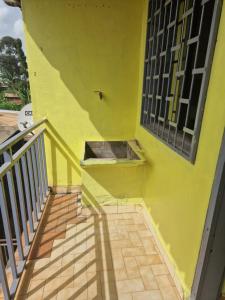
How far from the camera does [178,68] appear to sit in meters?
1.48

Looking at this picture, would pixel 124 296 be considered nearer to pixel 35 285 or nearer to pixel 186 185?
pixel 35 285

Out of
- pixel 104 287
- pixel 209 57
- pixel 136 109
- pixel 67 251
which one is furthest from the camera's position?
pixel 136 109

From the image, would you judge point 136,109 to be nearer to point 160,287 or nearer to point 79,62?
point 79,62

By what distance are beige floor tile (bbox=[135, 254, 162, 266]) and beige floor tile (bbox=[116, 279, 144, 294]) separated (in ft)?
0.56

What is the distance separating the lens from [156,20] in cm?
188

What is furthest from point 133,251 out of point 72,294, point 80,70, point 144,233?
point 80,70

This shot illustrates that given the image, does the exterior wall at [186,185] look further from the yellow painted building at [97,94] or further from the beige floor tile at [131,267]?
the beige floor tile at [131,267]

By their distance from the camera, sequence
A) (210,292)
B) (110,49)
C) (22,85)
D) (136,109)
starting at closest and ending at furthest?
(210,292) → (110,49) → (136,109) → (22,85)

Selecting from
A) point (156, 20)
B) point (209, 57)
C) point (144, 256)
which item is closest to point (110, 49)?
point (156, 20)

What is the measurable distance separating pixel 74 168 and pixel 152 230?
134 cm

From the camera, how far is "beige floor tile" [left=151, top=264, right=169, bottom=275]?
1565mm

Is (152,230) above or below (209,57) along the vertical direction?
below

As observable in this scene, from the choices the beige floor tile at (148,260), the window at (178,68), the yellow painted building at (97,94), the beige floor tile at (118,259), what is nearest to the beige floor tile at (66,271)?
the beige floor tile at (118,259)

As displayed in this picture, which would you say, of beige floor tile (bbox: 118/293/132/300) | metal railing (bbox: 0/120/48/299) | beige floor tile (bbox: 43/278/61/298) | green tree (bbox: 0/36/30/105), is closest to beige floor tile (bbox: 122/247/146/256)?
beige floor tile (bbox: 118/293/132/300)
